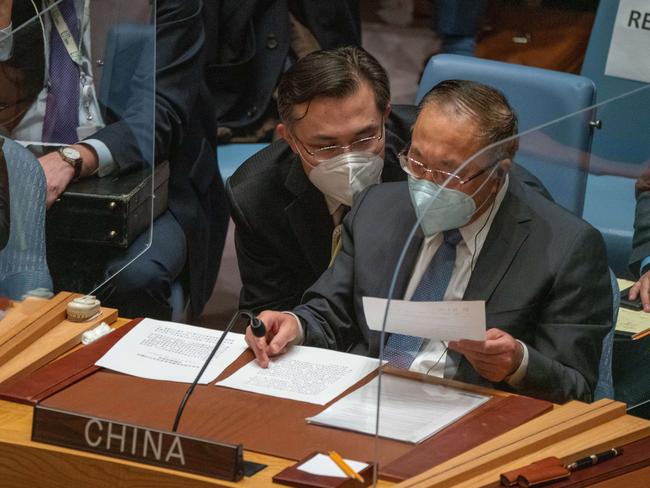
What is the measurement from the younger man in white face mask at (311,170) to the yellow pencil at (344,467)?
39.1 inches

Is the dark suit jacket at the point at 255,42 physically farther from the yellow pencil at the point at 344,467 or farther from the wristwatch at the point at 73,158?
the yellow pencil at the point at 344,467

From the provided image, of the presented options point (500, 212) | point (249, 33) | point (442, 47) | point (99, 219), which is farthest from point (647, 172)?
point (442, 47)

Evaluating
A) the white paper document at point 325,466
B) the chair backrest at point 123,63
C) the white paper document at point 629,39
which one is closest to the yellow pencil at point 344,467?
the white paper document at point 325,466

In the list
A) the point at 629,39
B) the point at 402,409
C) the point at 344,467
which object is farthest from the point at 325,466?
the point at 629,39

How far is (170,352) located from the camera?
2.38m

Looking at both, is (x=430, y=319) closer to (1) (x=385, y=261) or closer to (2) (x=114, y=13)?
(1) (x=385, y=261)

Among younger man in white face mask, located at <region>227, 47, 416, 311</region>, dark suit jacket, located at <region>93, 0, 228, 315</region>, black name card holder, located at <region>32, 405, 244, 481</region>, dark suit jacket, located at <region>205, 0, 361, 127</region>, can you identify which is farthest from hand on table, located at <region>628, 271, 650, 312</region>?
dark suit jacket, located at <region>205, 0, 361, 127</region>

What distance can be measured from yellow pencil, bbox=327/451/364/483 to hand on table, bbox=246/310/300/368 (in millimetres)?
414

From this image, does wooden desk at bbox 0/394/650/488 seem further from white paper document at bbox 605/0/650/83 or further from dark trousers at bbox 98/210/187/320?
white paper document at bbox 605/0/650/83

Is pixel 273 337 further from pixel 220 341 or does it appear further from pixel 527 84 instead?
pixel 527 84

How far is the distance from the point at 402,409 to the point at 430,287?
213 millimetres

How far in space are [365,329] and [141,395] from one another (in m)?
0.50

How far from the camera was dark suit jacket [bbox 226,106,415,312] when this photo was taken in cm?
300

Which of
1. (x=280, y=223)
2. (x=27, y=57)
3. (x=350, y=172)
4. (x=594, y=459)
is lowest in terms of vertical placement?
(x=280, y=223)
